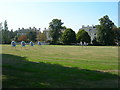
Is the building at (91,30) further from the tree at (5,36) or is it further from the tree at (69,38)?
the tree at (5,36)

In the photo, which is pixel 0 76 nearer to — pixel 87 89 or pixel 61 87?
pixel 61 87

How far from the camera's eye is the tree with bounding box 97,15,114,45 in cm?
9250

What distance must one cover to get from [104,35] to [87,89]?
8827 centimetres

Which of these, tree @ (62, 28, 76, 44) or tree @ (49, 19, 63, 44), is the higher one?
tree @ (49, 19, 63, 44)

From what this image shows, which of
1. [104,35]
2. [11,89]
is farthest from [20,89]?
[104,35]

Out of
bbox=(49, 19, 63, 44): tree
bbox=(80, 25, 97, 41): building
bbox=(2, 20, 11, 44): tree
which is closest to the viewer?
bbox=(2, 20, 11, 44): tree

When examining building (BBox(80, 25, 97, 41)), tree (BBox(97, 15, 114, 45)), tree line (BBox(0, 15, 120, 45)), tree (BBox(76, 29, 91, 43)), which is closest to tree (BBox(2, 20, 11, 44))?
tree line (BBox(0, 15, 120, 45))

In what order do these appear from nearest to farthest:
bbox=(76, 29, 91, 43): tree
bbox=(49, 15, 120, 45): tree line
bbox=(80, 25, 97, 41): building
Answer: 1. bbox=(49, 15, 120, 45): tree line
2. bbox=(76, 29, 91, 43): tree
3. bbox=(80, 25, 97, 41): building

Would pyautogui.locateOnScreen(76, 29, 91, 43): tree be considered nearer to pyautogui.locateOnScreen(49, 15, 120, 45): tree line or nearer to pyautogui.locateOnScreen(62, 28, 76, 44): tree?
pyautogui.locateOnScreen(49, 15, 120, 45): tree line

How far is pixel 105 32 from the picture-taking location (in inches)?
3666

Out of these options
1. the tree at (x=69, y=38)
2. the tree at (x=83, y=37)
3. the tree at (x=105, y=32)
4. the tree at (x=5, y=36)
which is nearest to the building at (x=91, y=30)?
the tree at (x=83, y=37)

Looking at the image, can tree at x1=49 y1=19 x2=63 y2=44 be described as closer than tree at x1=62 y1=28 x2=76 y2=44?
No

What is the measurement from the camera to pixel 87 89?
6961 millimetres

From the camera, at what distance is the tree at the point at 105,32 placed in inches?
3642
